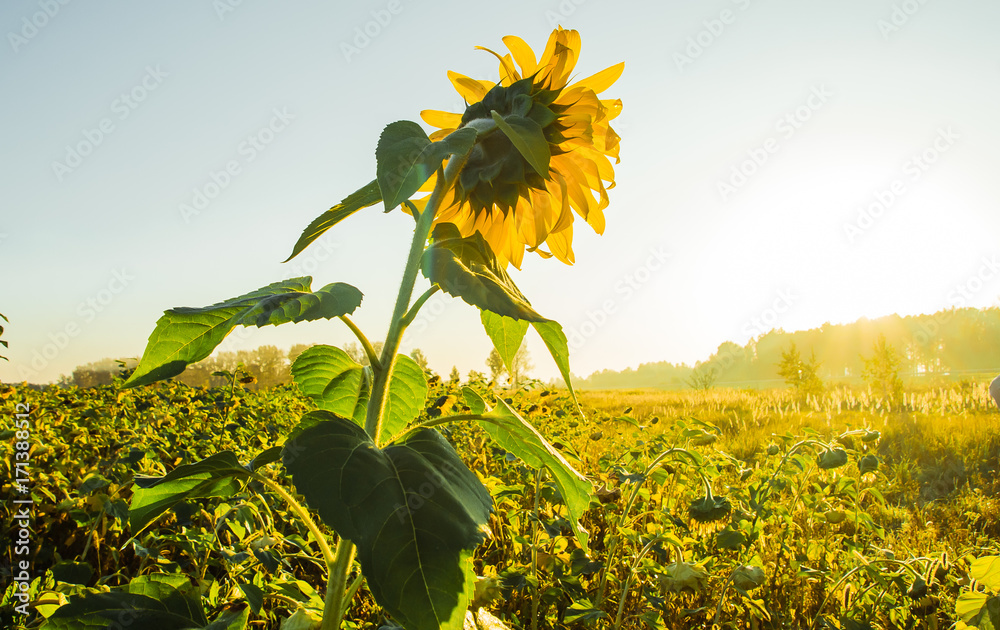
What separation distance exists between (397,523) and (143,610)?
1.76 feet

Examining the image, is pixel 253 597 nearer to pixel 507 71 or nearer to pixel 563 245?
pixel 563 245

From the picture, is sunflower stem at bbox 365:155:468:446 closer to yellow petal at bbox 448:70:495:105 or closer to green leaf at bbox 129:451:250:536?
green leaf at bbox 129:451:250:536

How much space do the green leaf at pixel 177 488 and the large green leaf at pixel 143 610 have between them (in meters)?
0.16

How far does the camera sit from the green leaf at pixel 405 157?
1.82ft

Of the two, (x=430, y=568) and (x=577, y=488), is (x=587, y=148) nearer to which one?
(x=577, y=488)

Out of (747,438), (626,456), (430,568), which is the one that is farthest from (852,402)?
(430,568)

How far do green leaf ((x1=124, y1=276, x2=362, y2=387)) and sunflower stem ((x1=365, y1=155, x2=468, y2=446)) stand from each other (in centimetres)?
9

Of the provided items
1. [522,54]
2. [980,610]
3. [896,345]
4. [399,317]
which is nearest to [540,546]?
[980,610]

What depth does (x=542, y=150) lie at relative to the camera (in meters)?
0.65

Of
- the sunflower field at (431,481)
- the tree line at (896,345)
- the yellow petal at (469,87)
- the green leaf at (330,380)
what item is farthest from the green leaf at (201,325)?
the tree line at (896,345)

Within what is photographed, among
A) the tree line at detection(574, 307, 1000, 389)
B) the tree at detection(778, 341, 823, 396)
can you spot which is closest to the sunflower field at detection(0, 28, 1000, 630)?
the tree at detection(778, 341, 823, 396)

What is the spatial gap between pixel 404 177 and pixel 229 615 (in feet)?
2.38

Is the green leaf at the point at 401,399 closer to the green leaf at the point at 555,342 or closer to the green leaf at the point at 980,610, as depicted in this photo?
the green leaf at the point at 555,342

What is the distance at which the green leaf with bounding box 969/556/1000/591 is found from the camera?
1.26 metres
